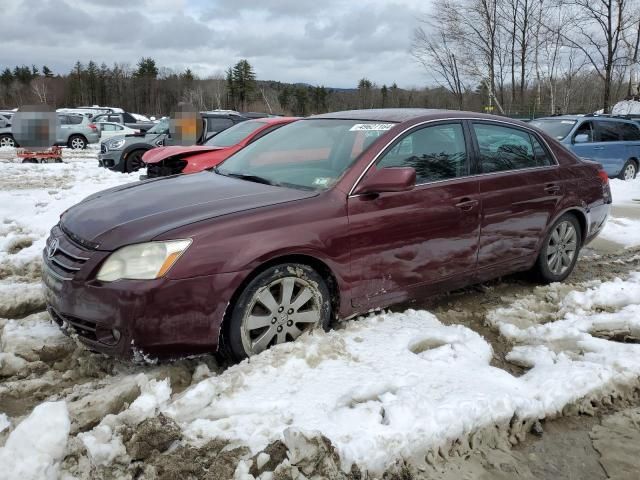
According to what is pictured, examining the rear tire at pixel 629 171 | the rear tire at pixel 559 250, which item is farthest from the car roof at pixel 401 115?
the rear tire at pixel 629 171

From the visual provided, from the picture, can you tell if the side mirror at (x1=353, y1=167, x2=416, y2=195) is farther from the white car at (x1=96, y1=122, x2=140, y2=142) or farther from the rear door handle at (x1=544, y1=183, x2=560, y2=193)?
the white car at (x1=96, y1=122, x2=140, y2=142)

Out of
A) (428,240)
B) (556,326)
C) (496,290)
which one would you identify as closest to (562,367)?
(556,326)

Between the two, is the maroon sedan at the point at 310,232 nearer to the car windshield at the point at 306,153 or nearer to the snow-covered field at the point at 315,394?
the car windshield at the point at 306,153

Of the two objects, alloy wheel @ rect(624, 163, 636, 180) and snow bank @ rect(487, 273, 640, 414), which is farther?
alloy wheel @ rect(624, 163, 636, 180)

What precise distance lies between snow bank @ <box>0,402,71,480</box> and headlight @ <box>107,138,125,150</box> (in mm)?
11564

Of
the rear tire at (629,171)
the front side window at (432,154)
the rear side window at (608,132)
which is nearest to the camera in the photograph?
the front side window at (432,154)

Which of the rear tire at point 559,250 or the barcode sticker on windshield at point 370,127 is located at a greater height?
the barcode sticker on windshield at point 370,127

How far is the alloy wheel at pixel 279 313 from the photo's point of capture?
314 centimetres

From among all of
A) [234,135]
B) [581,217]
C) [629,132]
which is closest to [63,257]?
[581,217]

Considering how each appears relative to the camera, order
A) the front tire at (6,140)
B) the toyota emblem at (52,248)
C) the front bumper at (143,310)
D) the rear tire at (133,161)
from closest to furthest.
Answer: the front bumper at (143,310), the toyota emblem at (52,248), the rear tire at (133,161), the front tire at (6,140)

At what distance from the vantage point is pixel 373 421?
256cm

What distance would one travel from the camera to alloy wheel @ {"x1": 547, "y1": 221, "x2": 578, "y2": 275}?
192 inches

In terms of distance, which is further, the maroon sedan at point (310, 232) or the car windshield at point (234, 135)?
the car windshield at point (234, 135)

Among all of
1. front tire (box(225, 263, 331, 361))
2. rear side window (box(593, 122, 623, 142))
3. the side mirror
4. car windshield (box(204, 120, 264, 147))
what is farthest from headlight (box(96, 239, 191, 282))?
rear side window (box(593, 122, 623, 142))
